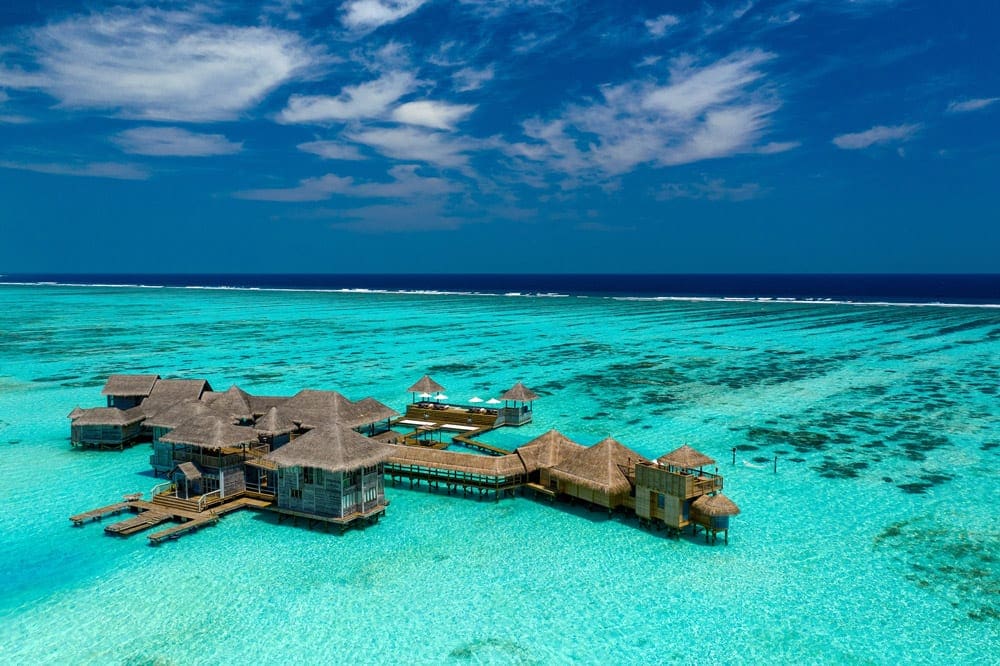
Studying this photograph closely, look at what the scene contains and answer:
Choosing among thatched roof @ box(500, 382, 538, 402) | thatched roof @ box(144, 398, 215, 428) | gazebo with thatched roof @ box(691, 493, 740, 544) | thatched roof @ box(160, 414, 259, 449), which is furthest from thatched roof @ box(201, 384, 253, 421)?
gazebo with thatched roof @ box(691, 493, 740, 544)

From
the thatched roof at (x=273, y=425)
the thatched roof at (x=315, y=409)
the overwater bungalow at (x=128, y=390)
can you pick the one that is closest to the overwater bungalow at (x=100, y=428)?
the overwater bungalow at (x=128, y=390)

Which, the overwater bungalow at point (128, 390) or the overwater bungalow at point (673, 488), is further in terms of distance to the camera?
the overwater bungalow at point (128, 390)

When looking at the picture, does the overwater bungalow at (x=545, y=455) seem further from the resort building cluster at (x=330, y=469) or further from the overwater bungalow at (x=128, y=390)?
the overwater bungalow at (x=128, y=390)

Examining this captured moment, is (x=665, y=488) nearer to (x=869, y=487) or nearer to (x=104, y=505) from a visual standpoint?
(x=869, y=487)

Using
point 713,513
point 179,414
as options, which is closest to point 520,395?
point 713,513

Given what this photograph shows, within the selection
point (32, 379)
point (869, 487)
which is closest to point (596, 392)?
point (869, 487)

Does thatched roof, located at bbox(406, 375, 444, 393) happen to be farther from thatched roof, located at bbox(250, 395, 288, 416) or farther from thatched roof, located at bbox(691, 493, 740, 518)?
thatched roof, located at bbox(691, 493, 740, 518)
